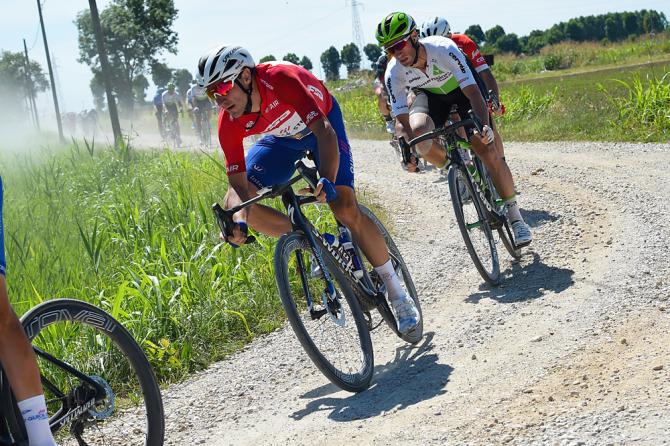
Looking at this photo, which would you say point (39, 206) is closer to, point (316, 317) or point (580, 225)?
point (580, 225)

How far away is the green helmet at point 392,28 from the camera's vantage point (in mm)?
7438

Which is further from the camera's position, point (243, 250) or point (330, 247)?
point (243, 250)

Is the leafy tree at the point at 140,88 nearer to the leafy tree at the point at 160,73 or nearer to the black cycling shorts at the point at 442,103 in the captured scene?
the leafy tree at the point at 160,73

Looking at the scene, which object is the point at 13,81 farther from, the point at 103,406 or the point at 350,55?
the point at 103,406

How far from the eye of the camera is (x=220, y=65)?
534 centimetres

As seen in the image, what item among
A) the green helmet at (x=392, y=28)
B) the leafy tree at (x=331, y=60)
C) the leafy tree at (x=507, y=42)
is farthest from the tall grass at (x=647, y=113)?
the leafy tree at (x=507, y=42)

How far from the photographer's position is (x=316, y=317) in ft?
17.7

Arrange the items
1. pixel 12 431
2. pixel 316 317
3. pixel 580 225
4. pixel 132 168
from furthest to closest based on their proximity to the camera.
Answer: pixel 132 168 → pixel 580 225 → pixel 316 317 → pixel 12 431

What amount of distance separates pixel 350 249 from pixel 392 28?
2.46 m

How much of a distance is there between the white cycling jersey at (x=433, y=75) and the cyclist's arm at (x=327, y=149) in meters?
2.25

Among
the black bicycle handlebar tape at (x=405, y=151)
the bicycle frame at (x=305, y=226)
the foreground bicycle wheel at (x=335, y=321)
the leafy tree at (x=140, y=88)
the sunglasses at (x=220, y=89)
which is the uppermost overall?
the leafy tree at (x=140, y=88)

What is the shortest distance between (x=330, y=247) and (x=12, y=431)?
2388 mm

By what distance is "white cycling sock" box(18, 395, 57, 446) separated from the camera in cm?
373

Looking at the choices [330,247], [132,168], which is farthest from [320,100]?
[132,168]
